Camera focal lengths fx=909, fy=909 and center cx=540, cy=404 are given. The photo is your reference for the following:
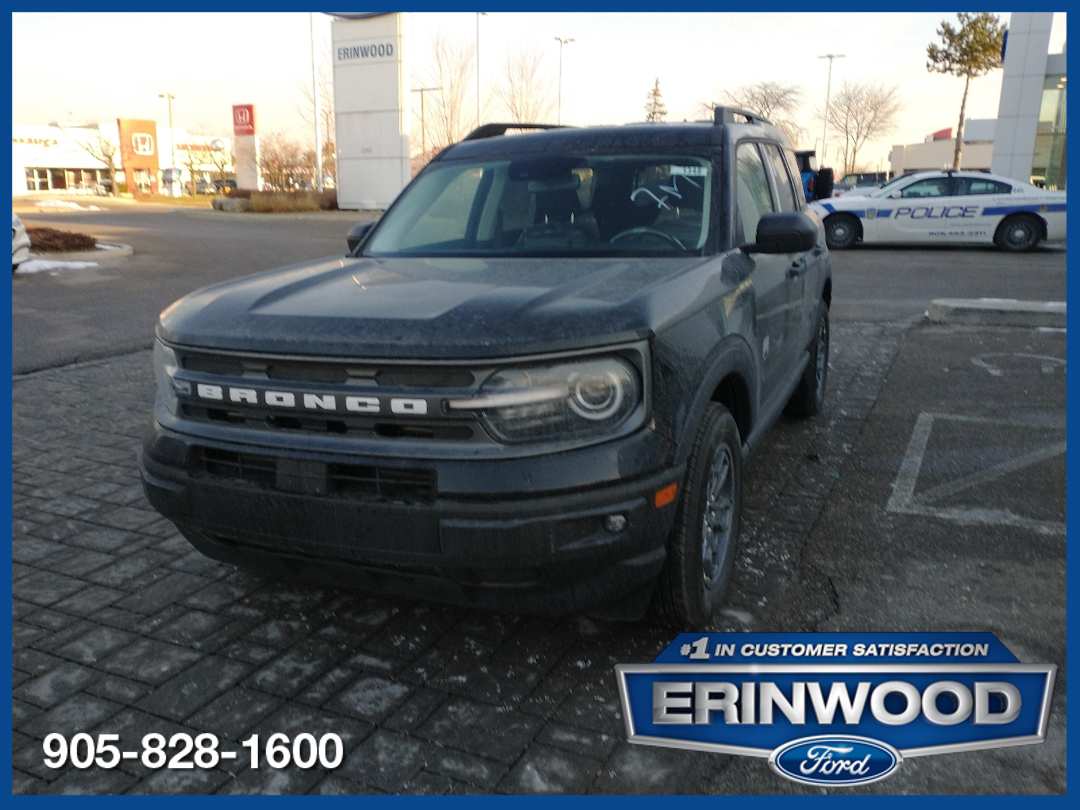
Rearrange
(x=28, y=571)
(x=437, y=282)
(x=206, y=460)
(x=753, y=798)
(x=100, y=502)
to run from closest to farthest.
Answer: (x=753, y=798) → (x=206, y=460) → (x=437, y=282) → (x=28, y=571) → (x=100, y=502)

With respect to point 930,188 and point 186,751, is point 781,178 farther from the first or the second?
point 930,188

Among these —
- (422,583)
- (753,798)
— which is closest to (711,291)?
(422,583)

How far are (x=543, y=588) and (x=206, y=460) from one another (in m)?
1.14

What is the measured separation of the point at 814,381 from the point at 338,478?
416 cm

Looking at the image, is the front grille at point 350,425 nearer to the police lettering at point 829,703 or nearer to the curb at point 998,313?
the police lettering at point 829,703

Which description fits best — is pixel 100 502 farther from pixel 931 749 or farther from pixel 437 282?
pixel 931 749

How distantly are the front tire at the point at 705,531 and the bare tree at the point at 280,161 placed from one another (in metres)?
49.0

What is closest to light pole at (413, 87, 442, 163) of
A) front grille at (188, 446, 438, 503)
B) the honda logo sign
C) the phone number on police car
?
front grille at (188, 446, 438, 503)

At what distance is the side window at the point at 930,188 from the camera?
17.5m

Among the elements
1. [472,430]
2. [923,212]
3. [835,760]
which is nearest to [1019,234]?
[923,212]

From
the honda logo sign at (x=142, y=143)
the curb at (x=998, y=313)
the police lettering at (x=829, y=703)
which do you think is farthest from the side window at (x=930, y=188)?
the honda logo sign at (x=142, y=143)

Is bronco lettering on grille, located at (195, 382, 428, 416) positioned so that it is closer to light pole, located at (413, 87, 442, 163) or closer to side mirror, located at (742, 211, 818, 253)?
side mirror, located at (742, 211, 818, 253)

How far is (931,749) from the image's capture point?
102 inches

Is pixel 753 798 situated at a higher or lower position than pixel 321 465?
lower
